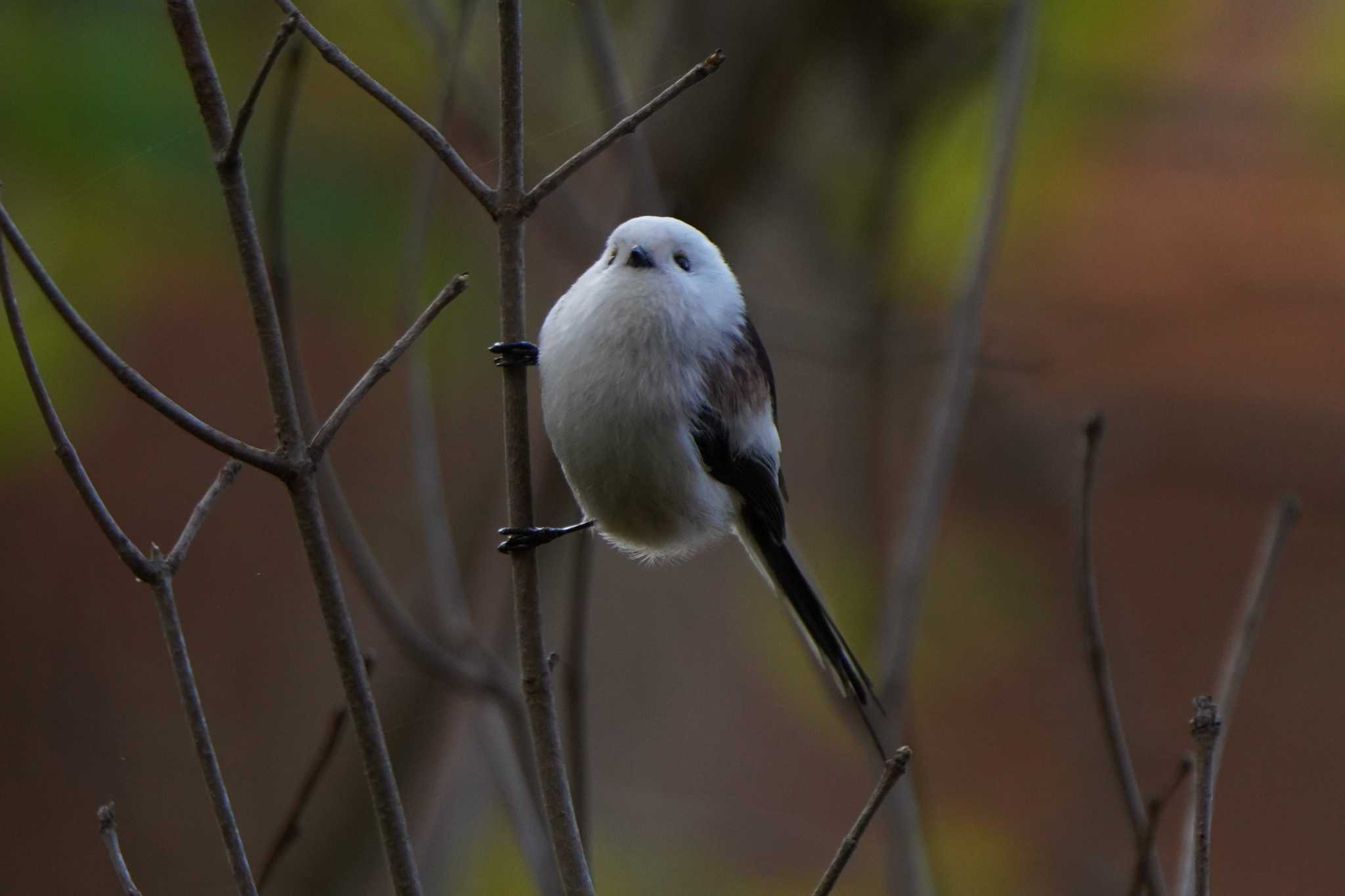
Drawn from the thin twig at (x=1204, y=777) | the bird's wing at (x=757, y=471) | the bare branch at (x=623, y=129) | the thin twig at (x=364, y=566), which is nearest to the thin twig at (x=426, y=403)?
the thin twig at (x=364, y=566)

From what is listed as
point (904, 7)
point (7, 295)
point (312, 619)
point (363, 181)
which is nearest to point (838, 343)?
point (904, 7)

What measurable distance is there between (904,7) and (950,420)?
3.68 feet

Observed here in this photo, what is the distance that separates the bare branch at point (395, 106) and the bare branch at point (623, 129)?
2 cm

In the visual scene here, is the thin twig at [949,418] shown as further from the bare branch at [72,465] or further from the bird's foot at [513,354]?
the bare branch at [72,465]

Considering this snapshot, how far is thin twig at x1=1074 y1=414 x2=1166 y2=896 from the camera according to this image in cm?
78

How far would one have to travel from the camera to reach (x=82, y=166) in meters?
1.79

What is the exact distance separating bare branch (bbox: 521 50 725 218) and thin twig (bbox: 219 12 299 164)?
14 cm

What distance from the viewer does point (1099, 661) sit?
806 millimetres

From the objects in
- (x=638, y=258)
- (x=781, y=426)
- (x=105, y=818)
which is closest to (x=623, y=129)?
(x=638, y=258)

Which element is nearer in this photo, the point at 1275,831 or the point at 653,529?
the point at 653,529

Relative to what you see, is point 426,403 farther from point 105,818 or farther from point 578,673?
point 105,818

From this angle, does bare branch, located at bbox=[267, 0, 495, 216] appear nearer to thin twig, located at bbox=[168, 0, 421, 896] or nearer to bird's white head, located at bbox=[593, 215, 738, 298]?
thin twig, located at bbox=[168, 0, 421, 896]

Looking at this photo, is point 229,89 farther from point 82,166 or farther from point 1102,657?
point 1102,657

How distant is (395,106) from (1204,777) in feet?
1.69
